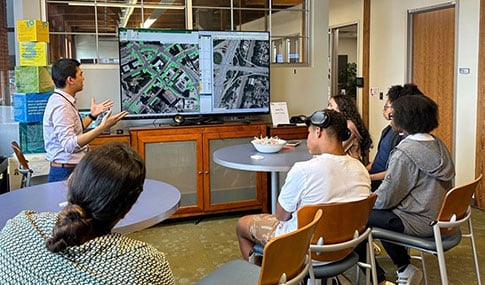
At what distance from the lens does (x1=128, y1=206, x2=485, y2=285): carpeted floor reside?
3.32 metres

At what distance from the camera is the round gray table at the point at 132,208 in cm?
188

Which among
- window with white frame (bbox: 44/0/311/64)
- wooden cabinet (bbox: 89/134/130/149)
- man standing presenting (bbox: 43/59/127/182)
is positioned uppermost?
window with white frame (bbox: 44/0/311/64)

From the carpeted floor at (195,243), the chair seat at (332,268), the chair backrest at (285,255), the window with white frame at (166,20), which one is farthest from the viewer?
the window with white frame at (166,20)

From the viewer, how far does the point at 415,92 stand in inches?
139

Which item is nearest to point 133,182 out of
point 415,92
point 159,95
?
point 415,92

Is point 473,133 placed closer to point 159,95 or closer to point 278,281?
point 159,95

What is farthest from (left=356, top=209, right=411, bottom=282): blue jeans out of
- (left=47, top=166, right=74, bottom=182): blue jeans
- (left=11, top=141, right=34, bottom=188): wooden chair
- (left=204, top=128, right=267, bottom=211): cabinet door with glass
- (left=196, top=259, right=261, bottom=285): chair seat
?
(left=11, top=141, right=34, bottom=188): wooden chair

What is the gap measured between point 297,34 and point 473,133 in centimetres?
210

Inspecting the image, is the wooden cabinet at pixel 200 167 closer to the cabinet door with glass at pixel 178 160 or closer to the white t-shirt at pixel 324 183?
the cabinet door with glass at pixel 178 160

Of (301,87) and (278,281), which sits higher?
(301,87)

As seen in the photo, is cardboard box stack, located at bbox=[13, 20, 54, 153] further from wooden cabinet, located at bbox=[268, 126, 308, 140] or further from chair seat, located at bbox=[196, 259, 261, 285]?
chair seat, located at bbox=[196, 259, 261, 285]

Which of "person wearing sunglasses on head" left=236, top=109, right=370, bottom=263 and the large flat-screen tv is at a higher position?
the large flat-screen tv

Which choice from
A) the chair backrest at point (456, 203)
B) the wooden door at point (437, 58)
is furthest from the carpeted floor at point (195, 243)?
the wooden door at point (437, 58)

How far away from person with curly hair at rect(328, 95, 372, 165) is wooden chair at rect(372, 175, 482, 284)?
2.47 ft
